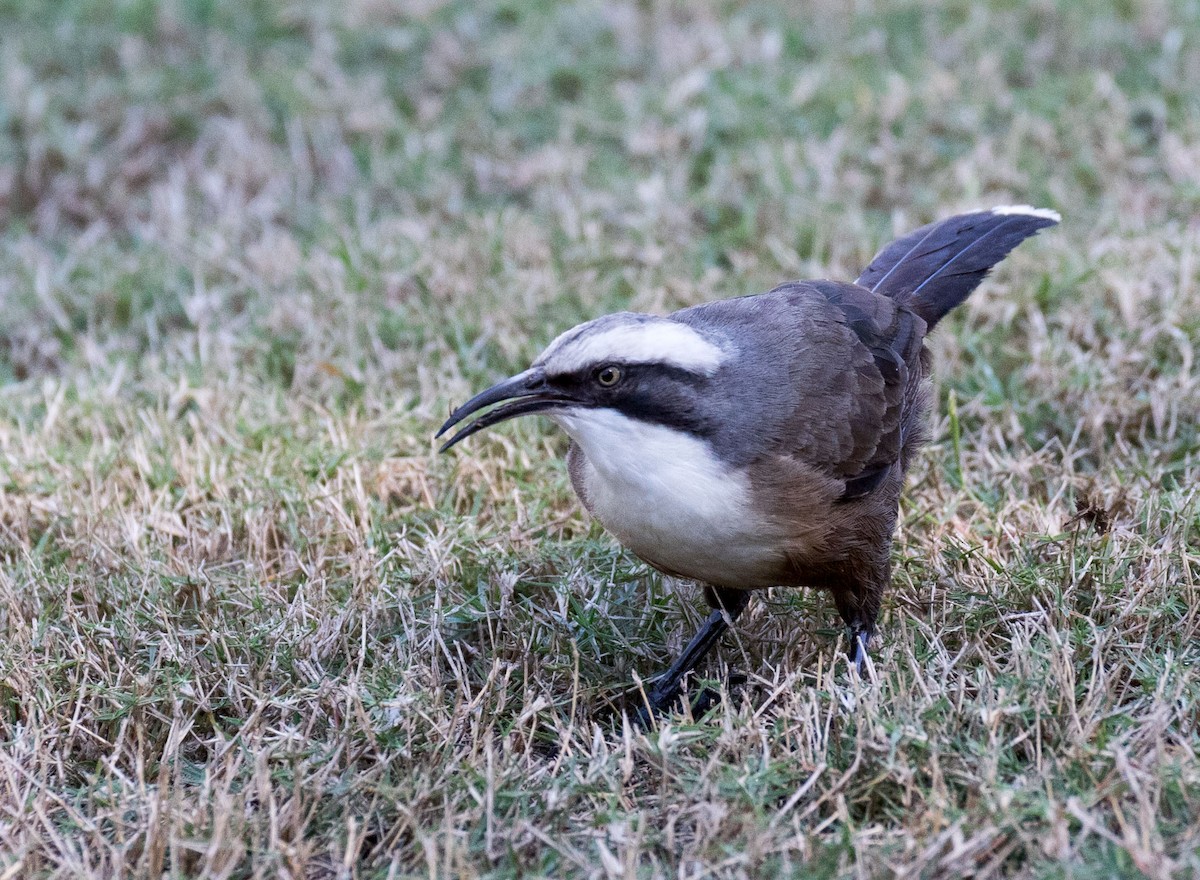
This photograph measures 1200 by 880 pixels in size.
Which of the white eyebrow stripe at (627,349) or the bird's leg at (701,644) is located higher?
the white eyebrow stripe at (627,349)

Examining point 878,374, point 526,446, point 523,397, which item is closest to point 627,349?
point 523,397

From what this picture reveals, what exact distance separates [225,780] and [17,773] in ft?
1.92

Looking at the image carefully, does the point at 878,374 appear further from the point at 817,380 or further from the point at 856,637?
the point at 856,637

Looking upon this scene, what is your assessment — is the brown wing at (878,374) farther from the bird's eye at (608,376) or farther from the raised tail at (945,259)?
the bird's eye at (608,376)

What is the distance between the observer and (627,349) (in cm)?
355

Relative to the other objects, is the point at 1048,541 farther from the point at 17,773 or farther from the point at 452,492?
the point at 17,773

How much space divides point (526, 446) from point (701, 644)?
1.30 m

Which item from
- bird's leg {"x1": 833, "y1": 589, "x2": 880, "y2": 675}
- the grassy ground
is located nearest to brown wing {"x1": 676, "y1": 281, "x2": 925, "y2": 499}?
bird's leg {"x1": 833, "y1": 589, "x2": 880, "y2": 675}

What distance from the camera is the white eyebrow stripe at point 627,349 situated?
3.55 meters

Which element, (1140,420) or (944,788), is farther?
(1140,420)

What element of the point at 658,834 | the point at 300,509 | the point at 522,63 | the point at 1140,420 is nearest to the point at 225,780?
the point at 658,834

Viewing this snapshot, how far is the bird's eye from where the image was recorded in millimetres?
3566

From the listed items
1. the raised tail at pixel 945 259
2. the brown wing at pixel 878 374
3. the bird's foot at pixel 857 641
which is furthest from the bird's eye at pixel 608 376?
the raised tail at pixel 945 259

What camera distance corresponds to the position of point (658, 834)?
3.17 metres
